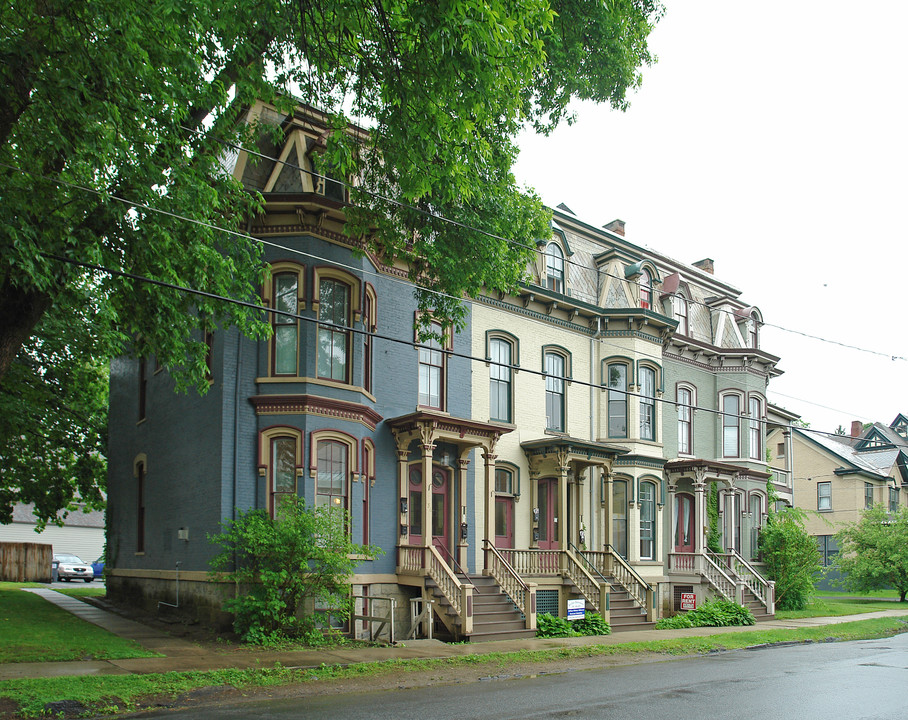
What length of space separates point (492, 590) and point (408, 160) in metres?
11.2

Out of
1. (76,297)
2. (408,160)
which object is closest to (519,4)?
(408,160)

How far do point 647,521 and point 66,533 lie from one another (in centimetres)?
3777

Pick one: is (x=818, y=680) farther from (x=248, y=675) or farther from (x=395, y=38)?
(x=395, y=38)

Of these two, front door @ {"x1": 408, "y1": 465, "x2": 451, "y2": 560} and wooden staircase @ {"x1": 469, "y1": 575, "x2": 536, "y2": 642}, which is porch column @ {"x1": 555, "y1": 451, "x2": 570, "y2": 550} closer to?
wooden staircase @ {"x1": 469, "y1": 575, "x2": 536, "y2": 642}

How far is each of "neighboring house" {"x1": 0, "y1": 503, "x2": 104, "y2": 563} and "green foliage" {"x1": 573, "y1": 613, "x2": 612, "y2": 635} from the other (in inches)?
1447

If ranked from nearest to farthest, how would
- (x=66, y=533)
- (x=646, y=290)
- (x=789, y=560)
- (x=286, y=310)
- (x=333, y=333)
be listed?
1. (x=286, y=310)
2. (x=333, y=333)
3. (x=646, y=290)
4. (x=789, y=560)
5. (x=66, y=533)

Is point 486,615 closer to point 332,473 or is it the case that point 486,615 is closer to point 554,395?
point 332,473

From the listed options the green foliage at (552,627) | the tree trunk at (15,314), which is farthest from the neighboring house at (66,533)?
the tree trunk at (15,314)

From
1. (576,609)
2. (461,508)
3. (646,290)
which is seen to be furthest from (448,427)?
(646,290)

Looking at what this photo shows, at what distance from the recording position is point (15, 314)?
12422 millimetres

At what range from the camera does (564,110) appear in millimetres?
19234

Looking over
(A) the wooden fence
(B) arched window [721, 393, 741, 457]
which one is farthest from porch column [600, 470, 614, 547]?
(A) the wooden fence

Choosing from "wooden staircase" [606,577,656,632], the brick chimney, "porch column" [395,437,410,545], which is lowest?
"wooden staircase" [606,577,656,632]

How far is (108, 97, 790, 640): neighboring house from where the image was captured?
18188mm
